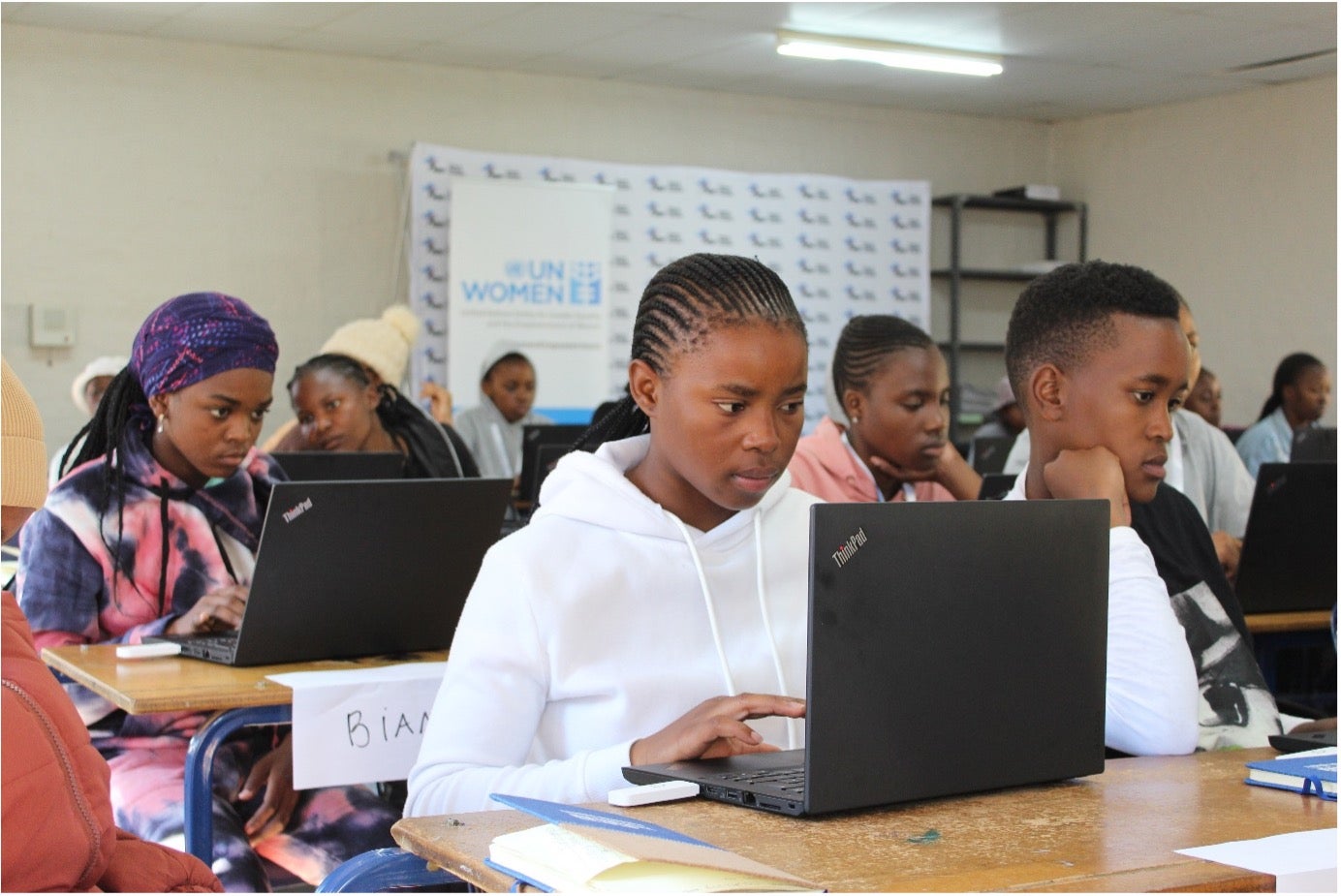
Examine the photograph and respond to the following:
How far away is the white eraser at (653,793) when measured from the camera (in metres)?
1.42

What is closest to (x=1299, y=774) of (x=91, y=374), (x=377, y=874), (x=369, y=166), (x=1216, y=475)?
(x=377, y=874)

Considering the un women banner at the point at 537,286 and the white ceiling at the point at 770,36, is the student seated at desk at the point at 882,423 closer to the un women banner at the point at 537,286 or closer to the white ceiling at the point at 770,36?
the white ceiling at the point at 770,36

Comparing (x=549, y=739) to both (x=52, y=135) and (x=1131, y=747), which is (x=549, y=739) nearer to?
(x=1131, y=747)

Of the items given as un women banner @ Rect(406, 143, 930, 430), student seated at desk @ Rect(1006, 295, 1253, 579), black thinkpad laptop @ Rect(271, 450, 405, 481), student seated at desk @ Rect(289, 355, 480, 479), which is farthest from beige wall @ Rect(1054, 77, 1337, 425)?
black thinkpad laptop @ Rect(271, 450, 405, 481)

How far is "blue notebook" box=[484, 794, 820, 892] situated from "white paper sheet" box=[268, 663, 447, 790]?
1.01 m

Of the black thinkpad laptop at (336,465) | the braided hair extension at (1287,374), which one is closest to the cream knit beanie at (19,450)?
the black thinkpad laptop at (336,465)

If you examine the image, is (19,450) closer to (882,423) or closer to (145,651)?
(145,651)

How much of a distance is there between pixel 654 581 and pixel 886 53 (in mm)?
6654

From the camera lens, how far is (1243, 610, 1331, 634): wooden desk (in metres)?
3.31

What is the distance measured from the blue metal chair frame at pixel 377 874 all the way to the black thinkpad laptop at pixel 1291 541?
235 centimetres

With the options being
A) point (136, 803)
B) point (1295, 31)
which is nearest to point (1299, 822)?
point (136, 803)

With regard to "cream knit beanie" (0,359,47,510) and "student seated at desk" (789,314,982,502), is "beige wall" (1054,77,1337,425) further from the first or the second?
"cream knit beanie" (0,359,47,510)

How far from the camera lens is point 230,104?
7824 millimetres

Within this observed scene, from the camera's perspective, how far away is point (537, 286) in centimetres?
826
